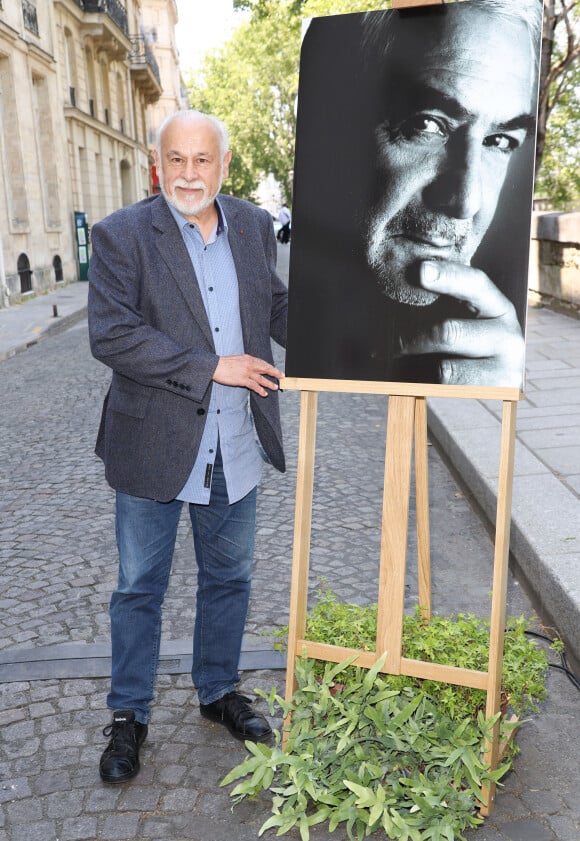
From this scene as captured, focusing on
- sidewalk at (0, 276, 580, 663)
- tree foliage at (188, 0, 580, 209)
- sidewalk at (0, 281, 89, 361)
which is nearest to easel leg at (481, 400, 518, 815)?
sidewalk at (0, 276, 580, 663)

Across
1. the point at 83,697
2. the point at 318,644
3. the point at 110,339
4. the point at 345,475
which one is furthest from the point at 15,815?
the point at 345,475

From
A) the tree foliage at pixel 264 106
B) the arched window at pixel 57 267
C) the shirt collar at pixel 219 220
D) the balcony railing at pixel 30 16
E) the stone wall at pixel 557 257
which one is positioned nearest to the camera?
the shirt collar at pixel 219 220

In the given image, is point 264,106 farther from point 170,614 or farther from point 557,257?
point 170,614

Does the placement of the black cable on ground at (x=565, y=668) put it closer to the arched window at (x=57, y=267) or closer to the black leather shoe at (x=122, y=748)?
the black leather shoe at (x=122, y=748)

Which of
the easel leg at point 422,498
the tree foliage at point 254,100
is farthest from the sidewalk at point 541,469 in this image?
the tree foliage at point 254,100

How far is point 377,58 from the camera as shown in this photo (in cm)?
259

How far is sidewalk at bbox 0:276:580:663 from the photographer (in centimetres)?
390

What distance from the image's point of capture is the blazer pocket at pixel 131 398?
2781 mm

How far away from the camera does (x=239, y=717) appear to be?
3.00 m

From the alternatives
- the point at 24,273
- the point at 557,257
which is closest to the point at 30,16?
the point at 24,273

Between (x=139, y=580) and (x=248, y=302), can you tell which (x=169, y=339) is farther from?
(x=139, y=580)

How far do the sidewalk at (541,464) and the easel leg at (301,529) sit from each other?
131cm

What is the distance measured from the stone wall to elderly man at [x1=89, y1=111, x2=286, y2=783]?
9014mm

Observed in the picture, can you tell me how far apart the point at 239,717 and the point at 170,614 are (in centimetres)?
110
